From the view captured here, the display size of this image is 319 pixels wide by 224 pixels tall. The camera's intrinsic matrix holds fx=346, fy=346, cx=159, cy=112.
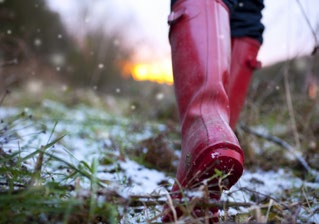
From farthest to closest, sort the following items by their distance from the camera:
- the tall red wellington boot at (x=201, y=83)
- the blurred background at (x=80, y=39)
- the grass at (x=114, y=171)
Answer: the blurred background at (x=80, y=39), the tall red wellington boot at (x=201, y=83), the grass at (x=114, y=171)

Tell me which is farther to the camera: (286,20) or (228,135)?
(286,20)

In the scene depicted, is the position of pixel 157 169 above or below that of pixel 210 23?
below

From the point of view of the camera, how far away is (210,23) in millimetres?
1166

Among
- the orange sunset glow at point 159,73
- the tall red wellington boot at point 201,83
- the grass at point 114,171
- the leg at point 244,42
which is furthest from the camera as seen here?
the orange sunset glow at point 159,73

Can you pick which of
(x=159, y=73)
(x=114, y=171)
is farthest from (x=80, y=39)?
(x=114, y=171)

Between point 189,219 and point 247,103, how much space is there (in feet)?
7.16

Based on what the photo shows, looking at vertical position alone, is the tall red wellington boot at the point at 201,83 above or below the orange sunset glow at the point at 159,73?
above

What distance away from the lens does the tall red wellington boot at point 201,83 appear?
3.01 feet

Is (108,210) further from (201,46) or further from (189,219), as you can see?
(201,46)

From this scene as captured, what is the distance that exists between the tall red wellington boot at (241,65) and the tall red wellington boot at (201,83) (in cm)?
32

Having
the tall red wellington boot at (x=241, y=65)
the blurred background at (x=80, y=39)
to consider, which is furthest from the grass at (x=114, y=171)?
the blurred background at (x=80, y=39)

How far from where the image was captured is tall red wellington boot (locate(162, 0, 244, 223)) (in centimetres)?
92

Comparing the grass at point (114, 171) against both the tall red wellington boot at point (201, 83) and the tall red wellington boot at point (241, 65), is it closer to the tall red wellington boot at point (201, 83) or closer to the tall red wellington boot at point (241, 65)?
the tall red wellington boot at point (201, 83)

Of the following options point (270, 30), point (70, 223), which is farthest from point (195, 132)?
point (270, 30)
